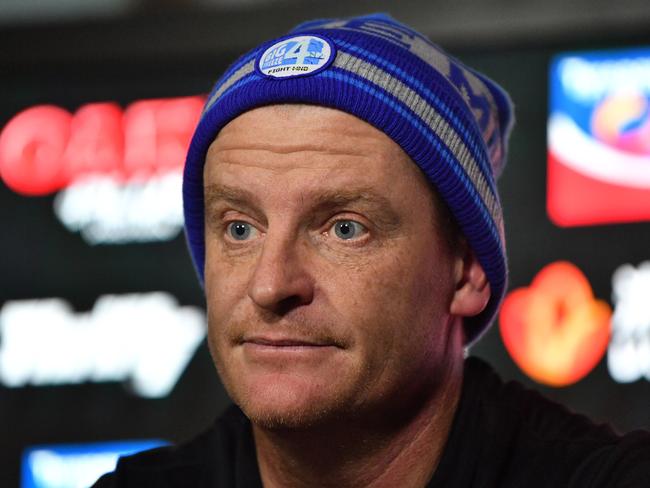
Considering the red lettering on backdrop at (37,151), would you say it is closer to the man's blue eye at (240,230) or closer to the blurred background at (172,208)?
the blurred background at (172,208)

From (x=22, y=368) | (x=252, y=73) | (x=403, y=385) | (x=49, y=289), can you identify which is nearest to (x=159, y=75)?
(x=49, y=289)

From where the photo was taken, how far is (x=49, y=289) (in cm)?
278

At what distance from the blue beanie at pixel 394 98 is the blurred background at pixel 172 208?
36.5 inches

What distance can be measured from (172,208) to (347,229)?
137 centimetres

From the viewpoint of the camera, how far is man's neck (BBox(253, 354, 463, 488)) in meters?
1.48

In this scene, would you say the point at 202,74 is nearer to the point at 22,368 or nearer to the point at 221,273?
the point at 22,368

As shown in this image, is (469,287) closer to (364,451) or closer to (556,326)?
(364,451)

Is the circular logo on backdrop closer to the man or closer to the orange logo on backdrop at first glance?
the man

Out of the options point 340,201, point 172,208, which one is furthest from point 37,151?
point 340,201

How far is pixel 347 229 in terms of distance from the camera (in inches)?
56.7

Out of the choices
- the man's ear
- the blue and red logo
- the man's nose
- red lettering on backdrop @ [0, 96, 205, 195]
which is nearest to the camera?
the man's nose

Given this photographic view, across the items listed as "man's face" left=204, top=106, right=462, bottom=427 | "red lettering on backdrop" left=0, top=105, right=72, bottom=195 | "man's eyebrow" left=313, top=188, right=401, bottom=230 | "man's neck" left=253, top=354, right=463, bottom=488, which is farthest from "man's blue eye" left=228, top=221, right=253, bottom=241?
"red lettering on backdrop" left=0, top=105, right=72, bottom=195

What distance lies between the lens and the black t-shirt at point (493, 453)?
1486mm

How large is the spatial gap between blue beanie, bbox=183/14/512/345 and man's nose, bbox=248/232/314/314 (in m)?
0.19
